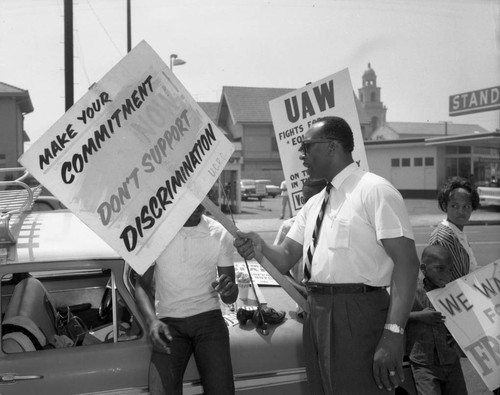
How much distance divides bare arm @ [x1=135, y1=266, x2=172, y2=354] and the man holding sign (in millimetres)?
534

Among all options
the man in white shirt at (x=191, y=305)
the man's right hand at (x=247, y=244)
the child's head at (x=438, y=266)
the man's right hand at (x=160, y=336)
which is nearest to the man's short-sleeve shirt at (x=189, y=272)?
the man in white shirt at (x=191, y=305)

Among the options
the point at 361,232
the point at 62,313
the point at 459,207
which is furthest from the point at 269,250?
the point at 62,313

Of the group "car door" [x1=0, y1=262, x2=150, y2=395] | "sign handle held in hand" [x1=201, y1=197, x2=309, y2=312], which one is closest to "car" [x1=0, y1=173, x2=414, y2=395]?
"car door" [x1=0, y1=262, x2=150, y2=395]

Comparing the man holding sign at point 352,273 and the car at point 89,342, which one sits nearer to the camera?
the man holding sign at point 352,273

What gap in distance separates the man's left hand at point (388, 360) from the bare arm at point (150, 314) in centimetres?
95

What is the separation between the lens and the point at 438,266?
3.08m

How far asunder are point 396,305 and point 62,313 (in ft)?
7.99

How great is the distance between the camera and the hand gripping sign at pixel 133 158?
Answer: 91.8 inches

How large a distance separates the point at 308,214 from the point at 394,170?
32.9 metres

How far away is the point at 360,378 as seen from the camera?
7.53 feet

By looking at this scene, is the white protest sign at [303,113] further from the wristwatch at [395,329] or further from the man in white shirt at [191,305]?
the wristwatch at [395,329]

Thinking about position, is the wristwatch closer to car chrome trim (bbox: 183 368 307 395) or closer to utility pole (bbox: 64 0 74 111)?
car chrome trim (bbox: 183 368 307 395)

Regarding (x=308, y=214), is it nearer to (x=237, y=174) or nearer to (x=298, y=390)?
(x=298, y=390)

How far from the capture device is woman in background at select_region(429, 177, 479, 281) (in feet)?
10.9
